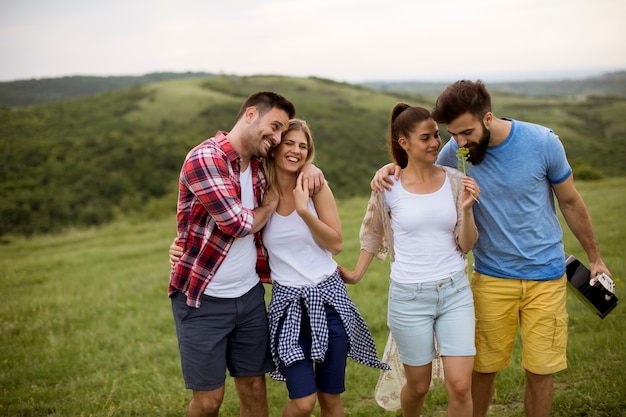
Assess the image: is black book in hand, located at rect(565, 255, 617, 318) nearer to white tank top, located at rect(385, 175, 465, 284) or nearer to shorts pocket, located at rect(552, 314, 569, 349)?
shorts pocket, located at rect(552, 314, 569, 349)

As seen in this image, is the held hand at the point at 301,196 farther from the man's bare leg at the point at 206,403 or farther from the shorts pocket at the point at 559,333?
the shorts pocket at the point at 559,333

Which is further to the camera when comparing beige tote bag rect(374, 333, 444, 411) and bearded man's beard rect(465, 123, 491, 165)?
beige tote bag rect(374, 333, 444, 411)

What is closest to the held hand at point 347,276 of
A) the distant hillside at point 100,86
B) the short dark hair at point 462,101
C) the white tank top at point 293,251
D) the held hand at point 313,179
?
the white tank top at point 293,251

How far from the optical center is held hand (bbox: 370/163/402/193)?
13.3 ft

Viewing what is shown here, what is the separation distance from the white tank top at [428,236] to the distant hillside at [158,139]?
20287 millimetres

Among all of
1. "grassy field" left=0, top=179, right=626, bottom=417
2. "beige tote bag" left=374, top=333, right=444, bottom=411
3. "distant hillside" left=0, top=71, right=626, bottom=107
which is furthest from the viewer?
"distant hillside" left=0, top=71, right=626, bottom=107

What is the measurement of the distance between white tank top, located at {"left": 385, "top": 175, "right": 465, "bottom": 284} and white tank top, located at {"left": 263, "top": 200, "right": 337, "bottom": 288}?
0.59m

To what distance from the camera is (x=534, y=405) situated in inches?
154

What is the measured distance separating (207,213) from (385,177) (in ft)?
4.18

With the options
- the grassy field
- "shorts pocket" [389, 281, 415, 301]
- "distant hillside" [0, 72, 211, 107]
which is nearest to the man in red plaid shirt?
"shorts pocket" [389, 281, 415, 301]

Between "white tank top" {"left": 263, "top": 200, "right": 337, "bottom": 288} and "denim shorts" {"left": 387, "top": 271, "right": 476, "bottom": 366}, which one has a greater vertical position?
"white tank top" {"left": 263, "top": 200, "right": 337, "bottom": 288}

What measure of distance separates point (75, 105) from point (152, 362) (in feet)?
323

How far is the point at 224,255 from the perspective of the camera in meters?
3.80

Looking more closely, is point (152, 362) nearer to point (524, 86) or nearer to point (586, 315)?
point (586, 315)
